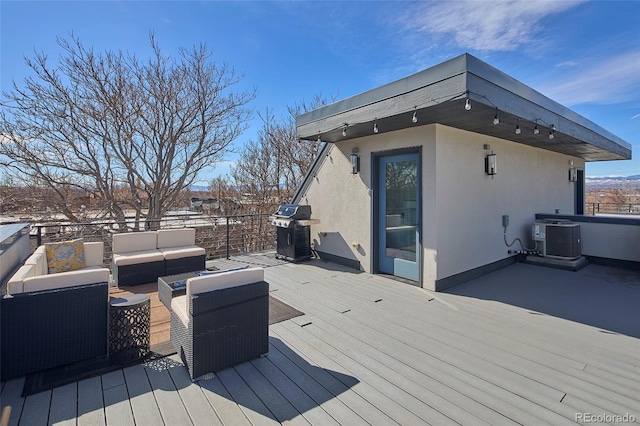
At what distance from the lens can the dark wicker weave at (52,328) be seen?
209cm

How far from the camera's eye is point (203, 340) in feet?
7.09

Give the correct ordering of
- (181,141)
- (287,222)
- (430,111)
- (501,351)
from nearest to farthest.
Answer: (501,351) → (430,111) → (287,222) → (181,141)

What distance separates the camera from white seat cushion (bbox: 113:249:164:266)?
428cm

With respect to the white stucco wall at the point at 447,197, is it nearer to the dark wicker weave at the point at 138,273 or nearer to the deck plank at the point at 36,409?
the dark wicker weave at the point at 138,273

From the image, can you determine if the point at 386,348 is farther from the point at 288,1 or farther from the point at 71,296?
the point at 288,1

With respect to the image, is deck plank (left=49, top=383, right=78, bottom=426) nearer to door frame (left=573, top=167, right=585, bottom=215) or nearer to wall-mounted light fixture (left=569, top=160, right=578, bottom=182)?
wall-mounted light fixture (left=569, top=160, right=578, bottom=182)

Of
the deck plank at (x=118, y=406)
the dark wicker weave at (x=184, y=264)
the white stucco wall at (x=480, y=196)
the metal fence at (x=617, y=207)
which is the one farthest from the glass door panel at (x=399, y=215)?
the metal fence at (x=617, y=207)

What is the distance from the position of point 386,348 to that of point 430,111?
8.70ft

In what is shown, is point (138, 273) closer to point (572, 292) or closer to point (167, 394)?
point (167, 394)

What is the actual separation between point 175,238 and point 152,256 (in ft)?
2.17

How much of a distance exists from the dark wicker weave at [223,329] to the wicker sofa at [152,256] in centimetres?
234

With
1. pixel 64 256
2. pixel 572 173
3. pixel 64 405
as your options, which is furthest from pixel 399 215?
pixel 572 173

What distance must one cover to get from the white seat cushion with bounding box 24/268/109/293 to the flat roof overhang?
3428 mm

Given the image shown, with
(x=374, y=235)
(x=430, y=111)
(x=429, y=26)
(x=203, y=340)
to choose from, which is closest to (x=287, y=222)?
(x=374, y=235)
